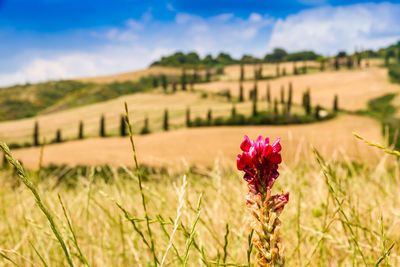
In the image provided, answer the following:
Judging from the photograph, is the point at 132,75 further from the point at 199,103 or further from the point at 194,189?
the point at 194,189

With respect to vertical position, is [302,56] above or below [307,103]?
above

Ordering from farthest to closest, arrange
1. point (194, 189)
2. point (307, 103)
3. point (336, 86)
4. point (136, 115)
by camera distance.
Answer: point (336, 86), point (136, 115), point (307, 103), point (194, 189)

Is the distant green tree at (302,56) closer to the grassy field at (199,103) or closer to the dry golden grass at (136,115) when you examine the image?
the grassy field at (199,103)

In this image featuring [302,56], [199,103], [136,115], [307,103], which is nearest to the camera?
[307,103]

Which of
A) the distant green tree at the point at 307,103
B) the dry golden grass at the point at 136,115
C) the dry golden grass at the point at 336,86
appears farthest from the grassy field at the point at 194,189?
the distant green tree at the point at 307,103

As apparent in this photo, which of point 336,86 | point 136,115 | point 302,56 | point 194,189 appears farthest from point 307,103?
point 302,56

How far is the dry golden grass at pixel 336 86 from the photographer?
7018 cm

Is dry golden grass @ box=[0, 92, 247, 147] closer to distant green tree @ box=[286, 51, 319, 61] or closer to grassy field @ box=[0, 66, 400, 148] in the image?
grassy field @ box=[0, 66, 400, 148]

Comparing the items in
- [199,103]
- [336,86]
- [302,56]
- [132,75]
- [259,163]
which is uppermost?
[302,56]

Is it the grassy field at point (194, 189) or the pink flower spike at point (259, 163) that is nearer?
the pink flower spike at point (259, 163)

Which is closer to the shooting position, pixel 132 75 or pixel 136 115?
pixel 136 115

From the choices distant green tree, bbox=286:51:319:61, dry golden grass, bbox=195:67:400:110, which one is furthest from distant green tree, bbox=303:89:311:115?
distant green tree, bbox=286:51:319:61

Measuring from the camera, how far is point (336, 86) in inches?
3253

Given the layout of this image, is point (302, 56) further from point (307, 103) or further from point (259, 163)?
point (259, 163)
